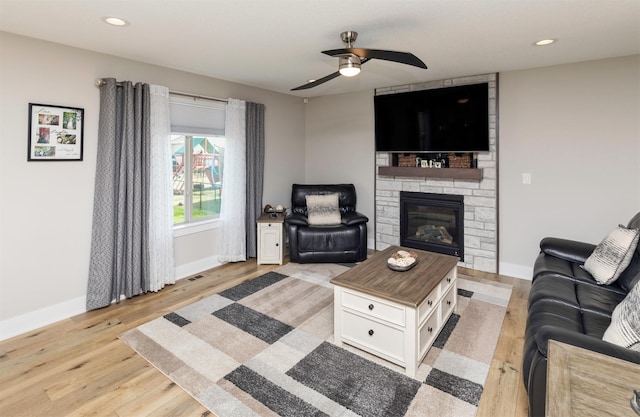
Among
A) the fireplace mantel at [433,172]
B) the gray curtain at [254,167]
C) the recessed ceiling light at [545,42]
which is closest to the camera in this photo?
the recessed ceiling light at [545,42]

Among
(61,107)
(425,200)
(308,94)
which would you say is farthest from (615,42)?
(61,107)

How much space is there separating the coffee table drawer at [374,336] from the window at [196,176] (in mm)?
2676

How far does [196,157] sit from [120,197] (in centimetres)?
117

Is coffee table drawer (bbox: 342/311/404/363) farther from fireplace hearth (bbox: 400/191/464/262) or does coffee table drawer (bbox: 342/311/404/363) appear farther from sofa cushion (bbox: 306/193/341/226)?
fireplace hearth (bbox: 400/191/464/262)

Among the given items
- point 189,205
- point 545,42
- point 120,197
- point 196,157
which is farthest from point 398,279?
point 196,157

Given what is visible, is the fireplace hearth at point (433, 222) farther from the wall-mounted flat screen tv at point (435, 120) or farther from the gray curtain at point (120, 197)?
the gray curtain at point (120, 197)

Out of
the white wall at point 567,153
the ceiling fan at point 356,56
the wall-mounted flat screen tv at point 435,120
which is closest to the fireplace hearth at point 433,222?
the white wall at point 567,153

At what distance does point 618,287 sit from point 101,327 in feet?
13.6

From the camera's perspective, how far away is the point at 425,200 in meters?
4.67

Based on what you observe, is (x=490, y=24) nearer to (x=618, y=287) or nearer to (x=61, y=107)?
(x=618, y=287)

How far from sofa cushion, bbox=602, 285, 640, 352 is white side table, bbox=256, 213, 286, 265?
348 centimetres

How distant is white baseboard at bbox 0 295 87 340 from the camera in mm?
2766

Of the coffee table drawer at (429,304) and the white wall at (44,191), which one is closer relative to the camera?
the coffee table drawer at (429,304)

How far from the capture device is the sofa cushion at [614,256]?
2.42 m
